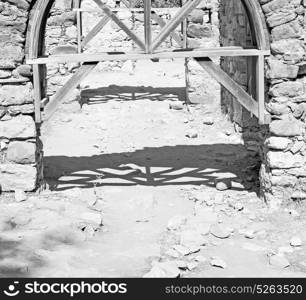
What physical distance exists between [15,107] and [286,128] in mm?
3088

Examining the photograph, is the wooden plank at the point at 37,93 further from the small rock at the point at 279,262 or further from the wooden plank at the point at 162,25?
the wooden plank at the point at 162,25

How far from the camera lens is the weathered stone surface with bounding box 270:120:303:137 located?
7.40m

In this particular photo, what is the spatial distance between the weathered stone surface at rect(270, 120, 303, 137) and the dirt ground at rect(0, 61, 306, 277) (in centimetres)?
81

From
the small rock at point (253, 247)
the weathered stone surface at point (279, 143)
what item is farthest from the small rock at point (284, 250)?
the weathered stone surface at point (279, 143)

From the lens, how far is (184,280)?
5680 millimetres

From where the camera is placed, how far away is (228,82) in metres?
7.59

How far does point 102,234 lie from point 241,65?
5.05m

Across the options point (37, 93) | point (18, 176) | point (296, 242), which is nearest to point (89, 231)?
point (18, 176)

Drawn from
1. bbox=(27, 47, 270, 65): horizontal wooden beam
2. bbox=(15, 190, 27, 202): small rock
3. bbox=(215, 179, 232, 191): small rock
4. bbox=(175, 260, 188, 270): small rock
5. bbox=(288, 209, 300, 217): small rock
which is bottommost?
bbox=(215, 179, 232, 191): small rock

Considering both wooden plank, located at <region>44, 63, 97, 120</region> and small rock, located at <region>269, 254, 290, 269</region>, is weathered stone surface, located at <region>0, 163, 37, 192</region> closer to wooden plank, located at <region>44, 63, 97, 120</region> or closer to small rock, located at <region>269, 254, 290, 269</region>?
wooden plank, located at <region>44, 63, 97, 120</region>

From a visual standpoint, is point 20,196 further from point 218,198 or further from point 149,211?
point 218,198

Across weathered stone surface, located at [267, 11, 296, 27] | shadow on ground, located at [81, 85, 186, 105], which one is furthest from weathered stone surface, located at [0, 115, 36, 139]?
shadow on ground, located at [81, 85, 186, 105]

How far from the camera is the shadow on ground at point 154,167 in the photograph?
8742 mm

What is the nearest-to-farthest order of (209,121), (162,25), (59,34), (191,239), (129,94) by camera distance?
(191,239), (209,121), (59,34), (162,25), (129,94)
